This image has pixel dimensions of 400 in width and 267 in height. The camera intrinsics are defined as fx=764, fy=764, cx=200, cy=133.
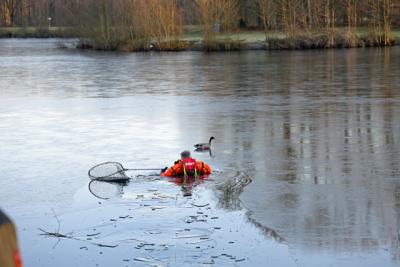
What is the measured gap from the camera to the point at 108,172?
1367 cm

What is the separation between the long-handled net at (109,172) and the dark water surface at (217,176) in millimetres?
247

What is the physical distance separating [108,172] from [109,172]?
0.03 metres

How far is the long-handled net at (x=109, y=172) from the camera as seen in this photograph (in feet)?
43.9

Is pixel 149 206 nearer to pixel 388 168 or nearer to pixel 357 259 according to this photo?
pixel 357 259

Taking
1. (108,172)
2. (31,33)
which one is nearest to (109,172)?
(108,172)

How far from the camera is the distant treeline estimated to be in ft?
210

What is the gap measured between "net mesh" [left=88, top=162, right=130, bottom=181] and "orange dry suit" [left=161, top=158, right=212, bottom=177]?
806 mm

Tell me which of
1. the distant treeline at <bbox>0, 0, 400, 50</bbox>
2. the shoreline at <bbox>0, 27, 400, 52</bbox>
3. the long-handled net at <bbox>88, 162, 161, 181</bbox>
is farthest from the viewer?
the distant treeline at <bbox>0, 0, 400, 50</bbox>

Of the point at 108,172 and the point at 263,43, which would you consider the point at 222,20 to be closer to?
the point at 263,43

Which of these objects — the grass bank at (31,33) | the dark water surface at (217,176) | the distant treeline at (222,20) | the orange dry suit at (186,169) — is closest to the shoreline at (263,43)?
the distant treeline at (222,20)

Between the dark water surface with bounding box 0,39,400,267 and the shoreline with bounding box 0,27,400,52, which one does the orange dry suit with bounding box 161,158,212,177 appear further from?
the shoreline with bounding box 0,27,400,52

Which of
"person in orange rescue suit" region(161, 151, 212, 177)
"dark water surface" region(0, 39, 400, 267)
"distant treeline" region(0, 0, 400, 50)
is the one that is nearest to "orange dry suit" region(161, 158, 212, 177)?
"person in orange rescue suit" region(161, 151, 212, 177)

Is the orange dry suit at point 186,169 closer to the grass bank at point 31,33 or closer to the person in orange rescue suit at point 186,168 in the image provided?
the person in orange rescue suit at point 186,168

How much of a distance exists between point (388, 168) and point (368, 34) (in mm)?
53246
